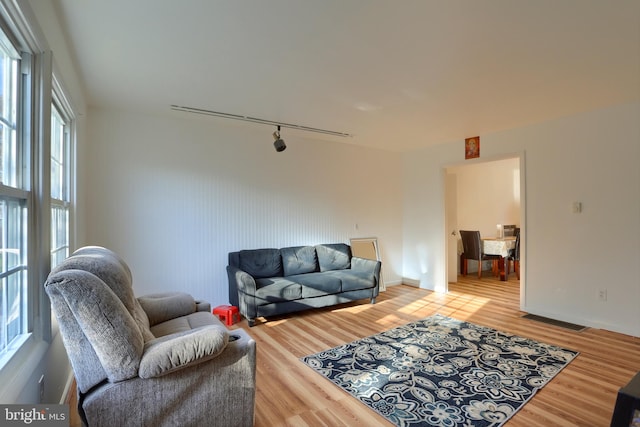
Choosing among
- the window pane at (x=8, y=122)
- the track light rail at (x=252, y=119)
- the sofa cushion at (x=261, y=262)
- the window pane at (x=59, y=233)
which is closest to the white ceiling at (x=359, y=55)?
the track light rail at (x=252, y=119)

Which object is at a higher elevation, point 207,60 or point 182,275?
point 207,60

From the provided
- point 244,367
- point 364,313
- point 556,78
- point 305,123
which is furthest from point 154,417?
point 556,78

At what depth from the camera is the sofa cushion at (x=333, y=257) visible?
4.74m

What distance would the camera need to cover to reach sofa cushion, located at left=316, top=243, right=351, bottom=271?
15.5 feet

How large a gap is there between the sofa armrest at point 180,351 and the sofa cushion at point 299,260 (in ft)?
8.87

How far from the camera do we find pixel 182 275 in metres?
3.83

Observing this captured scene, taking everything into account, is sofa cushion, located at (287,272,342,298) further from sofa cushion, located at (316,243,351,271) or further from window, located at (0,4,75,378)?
window, located at (0,4,75,378)

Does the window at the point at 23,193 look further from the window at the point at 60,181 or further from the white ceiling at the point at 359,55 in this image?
the window at the point at 60,181

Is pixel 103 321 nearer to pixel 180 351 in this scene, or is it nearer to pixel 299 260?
pixel 180 351

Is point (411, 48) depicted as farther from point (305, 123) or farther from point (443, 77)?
point (305, 123)

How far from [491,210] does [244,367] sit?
7.26 metres

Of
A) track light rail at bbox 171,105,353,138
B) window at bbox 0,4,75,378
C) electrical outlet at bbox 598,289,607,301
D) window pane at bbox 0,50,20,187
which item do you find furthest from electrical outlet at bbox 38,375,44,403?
electrical outlet at bbox 598,289,607,301

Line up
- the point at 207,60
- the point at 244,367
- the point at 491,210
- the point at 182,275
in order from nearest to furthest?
the point at 244,367 < the point at 207,60 < the point at 182,275 < the point at 491,210
